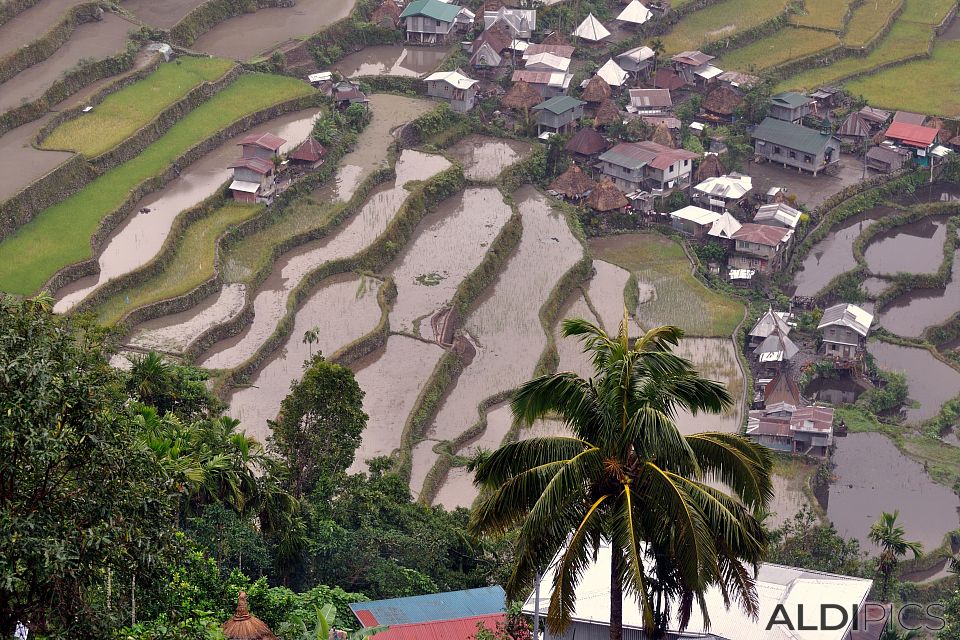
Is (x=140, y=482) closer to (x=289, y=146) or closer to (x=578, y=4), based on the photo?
(x=289, y=146)

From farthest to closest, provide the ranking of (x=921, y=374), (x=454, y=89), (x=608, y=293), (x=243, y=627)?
(x=454, y=89), (x=608, y=293), (x=921, y=374), (x=243, y=627)

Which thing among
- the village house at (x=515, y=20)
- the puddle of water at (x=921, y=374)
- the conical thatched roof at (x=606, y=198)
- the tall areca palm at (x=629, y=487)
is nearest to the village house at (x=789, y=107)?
the conical thatched roof at (x=606, y=198)

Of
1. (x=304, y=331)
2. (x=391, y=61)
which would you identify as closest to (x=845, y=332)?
(x=304, y=331)

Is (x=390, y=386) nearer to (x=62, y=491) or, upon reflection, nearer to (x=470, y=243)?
(x=470, y=243)

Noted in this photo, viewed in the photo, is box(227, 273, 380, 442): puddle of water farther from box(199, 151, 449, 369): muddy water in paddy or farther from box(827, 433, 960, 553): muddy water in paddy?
box(827, 433, 960, 553): muddy water in paddy

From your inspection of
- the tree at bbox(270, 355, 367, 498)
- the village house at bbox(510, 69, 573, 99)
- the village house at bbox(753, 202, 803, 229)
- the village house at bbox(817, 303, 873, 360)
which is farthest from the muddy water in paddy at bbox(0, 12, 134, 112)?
the village house at bbox(817, 303, 873, 360)
